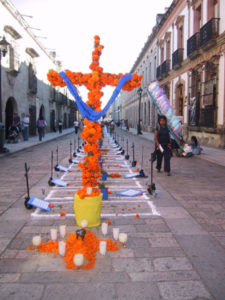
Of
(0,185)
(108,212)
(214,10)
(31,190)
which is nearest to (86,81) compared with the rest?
(108,212)

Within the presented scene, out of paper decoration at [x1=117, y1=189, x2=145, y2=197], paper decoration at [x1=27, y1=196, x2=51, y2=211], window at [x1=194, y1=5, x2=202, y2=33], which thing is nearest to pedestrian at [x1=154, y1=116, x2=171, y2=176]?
paper decoration at [x1=117, y1=189, x2=145, y2=197]

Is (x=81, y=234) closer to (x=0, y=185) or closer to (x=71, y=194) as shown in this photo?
(x=71, y=194)

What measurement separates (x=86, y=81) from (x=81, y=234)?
2411mm

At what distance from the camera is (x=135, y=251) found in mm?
3635

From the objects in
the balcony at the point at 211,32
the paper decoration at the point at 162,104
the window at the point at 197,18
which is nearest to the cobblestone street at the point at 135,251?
the paper decoration at the point at 162,104

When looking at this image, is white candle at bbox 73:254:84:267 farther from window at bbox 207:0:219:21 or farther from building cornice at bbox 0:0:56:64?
building cornice at bbox 0:0:56:64

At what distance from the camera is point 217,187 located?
720cm

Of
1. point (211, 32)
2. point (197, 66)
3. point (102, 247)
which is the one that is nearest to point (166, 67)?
point (197, 66)

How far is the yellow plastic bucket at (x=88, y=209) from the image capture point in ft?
14.3

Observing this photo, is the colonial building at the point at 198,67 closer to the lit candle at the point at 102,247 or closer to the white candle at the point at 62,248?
the lit candle at the point at 102,247

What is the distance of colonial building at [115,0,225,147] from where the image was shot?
15.4 meters

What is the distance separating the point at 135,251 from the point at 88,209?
102 cm

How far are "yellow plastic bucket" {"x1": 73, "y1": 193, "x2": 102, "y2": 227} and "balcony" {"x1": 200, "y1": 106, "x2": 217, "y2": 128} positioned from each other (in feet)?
41.7

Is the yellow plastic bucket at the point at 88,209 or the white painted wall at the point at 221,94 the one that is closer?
the yellow plastic bucket at the point at 88,209
